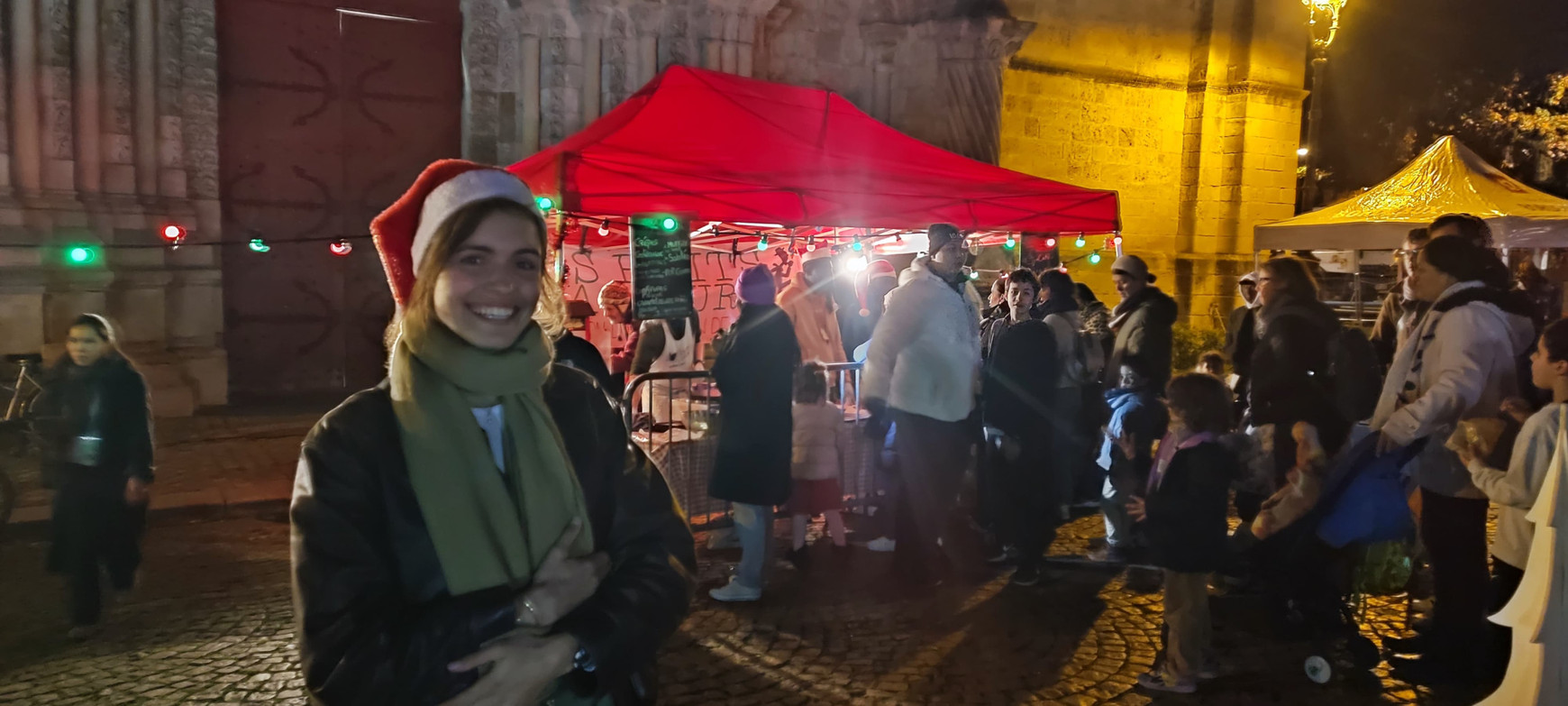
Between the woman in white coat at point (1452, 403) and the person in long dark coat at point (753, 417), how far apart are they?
278cm

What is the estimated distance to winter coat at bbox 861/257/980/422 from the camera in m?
5.58

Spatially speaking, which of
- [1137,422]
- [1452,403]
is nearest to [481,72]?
[1137,422]

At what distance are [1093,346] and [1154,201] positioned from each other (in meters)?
8.33

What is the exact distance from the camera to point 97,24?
916cm

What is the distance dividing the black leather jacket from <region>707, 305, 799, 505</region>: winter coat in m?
3.41

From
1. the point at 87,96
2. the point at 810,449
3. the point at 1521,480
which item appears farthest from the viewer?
the point at 87,96

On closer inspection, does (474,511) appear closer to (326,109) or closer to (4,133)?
(4,133)

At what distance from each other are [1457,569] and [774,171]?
4455 millimetres

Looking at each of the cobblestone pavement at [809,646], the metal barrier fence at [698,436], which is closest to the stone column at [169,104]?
the cobblestone pavement at [809,646]

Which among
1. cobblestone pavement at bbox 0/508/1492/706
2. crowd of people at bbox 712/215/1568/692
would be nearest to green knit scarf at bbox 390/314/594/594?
cobblestone pavement at bbox 0/508/1492/706

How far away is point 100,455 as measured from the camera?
16.3ft

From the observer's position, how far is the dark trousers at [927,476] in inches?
222

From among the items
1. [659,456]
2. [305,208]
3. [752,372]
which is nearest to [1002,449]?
[752,372]

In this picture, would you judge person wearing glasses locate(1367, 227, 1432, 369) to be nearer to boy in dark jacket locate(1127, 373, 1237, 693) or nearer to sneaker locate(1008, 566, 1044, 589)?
boy in dark jacket locate(1127, 373, 1237, 693)
